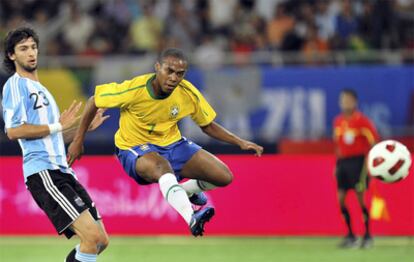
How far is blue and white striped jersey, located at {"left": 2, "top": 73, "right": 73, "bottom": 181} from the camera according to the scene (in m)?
9.20

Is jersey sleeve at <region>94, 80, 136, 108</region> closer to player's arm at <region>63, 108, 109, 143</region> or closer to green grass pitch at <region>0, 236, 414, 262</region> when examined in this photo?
player's arm at <region>63, 108, 109, 143</region>

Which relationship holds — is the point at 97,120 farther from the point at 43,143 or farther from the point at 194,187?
the point at 194,187

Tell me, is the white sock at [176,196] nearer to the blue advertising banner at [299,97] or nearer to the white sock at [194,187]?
the white sock at [194,187]

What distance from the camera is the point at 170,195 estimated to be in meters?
9.75

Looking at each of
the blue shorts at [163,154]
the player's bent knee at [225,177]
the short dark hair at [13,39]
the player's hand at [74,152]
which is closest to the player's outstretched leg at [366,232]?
the player's bent knee at [225,177]

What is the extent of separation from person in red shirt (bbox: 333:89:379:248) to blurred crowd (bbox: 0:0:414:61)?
3.65 meters

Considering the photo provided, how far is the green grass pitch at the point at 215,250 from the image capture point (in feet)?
45.2

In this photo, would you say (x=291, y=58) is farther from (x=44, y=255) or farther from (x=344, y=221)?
(x=44, y=255)

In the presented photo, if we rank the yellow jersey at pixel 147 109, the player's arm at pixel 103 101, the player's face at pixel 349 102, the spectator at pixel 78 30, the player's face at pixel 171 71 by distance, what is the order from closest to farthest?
1. the player's face at pixel 171 71
2. the player's arm at pixel 103 101
3. the yellow jersey at pixel 147 109
4. the player's face at pixel 349 102
5. the spectator at pixel 78 30

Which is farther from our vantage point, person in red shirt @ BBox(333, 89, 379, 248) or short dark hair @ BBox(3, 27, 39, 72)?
person in red shirt @ BBox(333, 89, 379, 248)

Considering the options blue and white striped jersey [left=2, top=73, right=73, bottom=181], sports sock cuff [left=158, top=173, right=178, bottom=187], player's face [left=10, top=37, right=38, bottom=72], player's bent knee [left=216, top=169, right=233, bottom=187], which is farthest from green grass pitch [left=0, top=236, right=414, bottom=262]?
player's face [left=10, top=37, right=38, bottom=72]

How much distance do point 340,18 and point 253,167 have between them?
13.8 ft

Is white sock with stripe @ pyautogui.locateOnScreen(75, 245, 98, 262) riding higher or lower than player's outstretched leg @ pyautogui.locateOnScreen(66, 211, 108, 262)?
lower

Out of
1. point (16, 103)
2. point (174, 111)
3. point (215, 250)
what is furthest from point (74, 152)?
point (215, 250)
